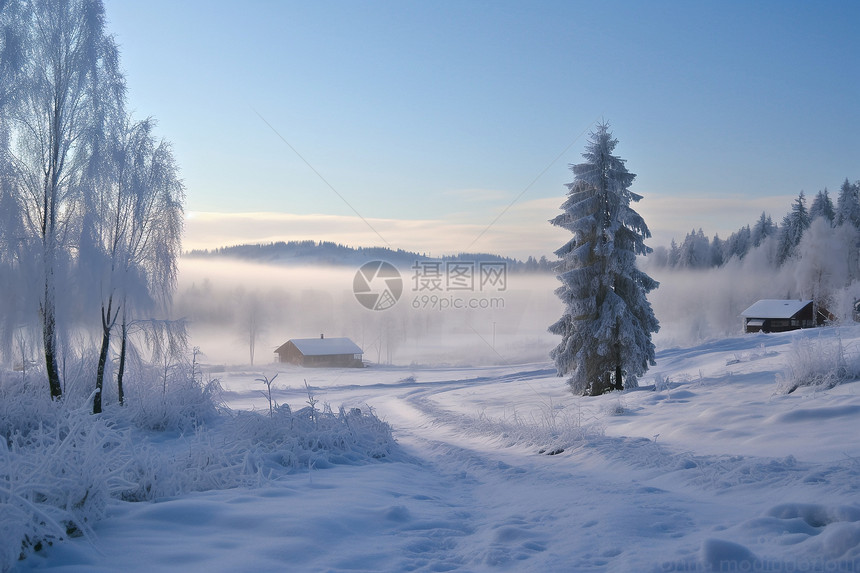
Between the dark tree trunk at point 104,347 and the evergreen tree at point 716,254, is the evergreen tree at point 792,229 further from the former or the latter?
the dark tree trunk at point 104,347

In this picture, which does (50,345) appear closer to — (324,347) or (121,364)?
(121,364)

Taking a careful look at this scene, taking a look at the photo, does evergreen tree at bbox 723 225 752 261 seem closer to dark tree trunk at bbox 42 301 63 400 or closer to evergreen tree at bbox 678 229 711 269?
evergreen tree at bbox 678 229 711 269

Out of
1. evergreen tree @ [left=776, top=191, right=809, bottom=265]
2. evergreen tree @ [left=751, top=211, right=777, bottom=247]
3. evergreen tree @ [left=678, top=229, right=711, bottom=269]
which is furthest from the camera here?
evergreen tree @ [left=678, top=229, right=711, bottom=269]

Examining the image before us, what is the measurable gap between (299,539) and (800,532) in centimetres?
377

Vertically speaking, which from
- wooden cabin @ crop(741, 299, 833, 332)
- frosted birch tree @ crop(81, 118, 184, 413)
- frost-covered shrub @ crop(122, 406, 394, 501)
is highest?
frosted birch tree @ crop(81, 118, 184, 413)

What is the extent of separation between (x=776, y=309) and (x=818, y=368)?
46132 millimetres

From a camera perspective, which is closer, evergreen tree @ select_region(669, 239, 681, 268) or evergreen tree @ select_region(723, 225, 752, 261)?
evergreen tree @ select_region(723, 225, 752, 261)

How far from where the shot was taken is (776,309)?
51094 mm

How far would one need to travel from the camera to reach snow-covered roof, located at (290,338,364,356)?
55.3 metres

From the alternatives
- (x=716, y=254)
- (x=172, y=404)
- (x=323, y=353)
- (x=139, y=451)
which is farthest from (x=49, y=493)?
(x=716, y=254)

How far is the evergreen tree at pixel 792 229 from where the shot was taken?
2328 inches

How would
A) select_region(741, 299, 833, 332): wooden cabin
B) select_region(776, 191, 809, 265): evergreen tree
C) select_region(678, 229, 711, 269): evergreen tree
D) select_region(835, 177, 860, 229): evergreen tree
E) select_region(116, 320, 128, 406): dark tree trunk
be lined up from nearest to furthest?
1. select_region(116, 320, 128, 406): dark tree trunk
2. select_region(741, 299, 833, 332): wooden cabin
3. select_region(835, 177, 860, 229): evergreen tree
4. select_region(776, 191, 809, 265): evergreen tree
5. select_region(678, 229, 711, 269): evergreen tree

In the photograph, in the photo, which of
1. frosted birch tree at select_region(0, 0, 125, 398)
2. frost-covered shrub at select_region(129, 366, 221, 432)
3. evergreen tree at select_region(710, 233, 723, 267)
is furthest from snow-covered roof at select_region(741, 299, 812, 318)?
frosted birch tree at select_region(0, 0, 125, 398)

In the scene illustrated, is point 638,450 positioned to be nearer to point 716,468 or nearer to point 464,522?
point 716,468
